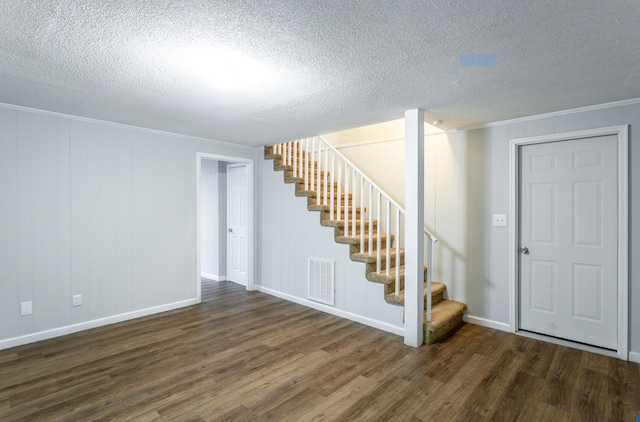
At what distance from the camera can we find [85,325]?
11.1ft

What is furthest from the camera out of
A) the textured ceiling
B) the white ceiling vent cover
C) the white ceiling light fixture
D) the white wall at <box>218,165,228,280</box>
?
the white wall at <box>218,165,228,280</box>

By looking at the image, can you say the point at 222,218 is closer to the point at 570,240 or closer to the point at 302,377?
the point at 302,377

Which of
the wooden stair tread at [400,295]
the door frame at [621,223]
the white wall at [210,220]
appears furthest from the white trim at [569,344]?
the white wall at [210,220]

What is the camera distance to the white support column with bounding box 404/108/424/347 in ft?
9.85

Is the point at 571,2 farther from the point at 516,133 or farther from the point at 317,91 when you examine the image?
the point at 516,133

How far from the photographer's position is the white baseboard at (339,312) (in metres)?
3.37

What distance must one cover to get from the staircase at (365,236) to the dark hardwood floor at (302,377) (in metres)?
0.26

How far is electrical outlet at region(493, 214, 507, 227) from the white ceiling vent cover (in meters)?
1.93

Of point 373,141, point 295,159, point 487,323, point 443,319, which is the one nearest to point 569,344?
point 487,323

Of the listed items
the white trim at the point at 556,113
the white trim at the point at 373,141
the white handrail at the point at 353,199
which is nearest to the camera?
the white trim at the point at 556,113

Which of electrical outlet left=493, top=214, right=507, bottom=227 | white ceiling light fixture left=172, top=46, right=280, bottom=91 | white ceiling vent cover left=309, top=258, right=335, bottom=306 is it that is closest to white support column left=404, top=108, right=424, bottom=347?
electrical outlet left=493, top=214, right=507, bottom=227

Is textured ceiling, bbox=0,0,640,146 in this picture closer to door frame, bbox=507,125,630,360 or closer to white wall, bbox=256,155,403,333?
door frame, bbox=507,125,630,360

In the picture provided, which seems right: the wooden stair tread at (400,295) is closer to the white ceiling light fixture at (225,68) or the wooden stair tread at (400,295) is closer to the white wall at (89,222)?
the white ceiling light fixture at (225,68)

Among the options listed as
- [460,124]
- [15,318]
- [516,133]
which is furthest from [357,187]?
[15,318]
